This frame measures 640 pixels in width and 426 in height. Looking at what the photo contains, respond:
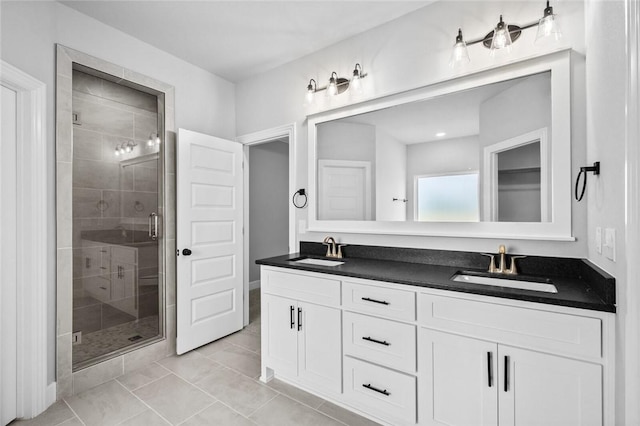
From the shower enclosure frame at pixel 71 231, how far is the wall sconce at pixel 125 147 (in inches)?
12.4

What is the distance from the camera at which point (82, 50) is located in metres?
2.21

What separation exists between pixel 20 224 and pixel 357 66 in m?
2.57

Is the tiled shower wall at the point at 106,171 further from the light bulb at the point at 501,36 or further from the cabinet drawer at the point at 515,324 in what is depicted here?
the light bulb at the point at 501,36

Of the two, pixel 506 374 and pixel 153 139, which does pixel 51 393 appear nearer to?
pixel 153 139

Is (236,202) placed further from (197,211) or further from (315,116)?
(315,116)

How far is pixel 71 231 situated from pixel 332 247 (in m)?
1.94

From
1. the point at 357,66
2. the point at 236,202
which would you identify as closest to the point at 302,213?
the point at 236,202

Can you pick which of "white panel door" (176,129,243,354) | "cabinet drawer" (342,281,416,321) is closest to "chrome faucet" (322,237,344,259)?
"cabinet drawer" (342,281,416,321)

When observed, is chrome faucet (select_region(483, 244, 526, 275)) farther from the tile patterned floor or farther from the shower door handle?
the shower door handle

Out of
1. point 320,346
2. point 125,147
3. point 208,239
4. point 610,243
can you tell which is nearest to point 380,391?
point 320,346

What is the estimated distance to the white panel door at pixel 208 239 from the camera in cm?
269

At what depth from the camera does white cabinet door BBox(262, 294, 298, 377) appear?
211cm

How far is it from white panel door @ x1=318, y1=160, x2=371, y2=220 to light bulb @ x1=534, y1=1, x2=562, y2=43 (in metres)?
1.28

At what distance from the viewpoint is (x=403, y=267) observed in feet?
6.70
